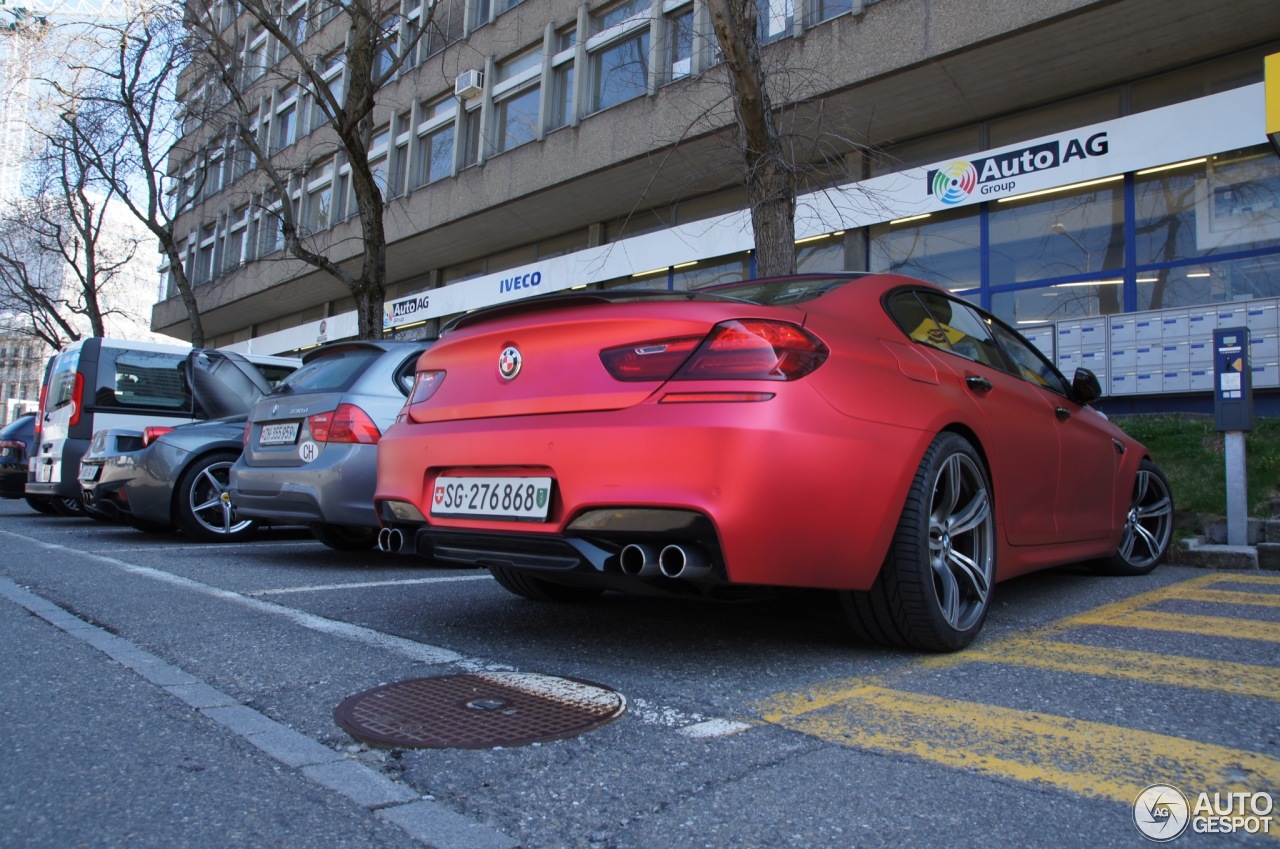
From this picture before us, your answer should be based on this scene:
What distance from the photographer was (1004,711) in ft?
8.01

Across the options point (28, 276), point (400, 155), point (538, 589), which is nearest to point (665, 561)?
point (538, 589)

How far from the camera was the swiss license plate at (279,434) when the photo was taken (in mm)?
5883

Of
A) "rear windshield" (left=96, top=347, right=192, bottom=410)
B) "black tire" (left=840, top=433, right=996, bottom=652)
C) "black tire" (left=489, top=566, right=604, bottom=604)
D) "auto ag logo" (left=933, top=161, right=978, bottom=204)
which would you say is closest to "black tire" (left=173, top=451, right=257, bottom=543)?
"rear windshield" (left=96, top=347, right=192, bottom=410)

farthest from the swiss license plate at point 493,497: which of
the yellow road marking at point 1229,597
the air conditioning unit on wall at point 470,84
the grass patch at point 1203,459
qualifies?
the air conditioning unit on wall at point 470,84

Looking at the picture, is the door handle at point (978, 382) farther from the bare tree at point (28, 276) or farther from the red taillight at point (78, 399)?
the bare tree at point (28, 276)

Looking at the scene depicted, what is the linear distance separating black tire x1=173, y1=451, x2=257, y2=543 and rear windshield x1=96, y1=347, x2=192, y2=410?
215 centimetres

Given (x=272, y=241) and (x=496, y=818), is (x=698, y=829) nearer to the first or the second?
(x=496, y=818)

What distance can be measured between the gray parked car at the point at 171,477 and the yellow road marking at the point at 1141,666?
6.53 meters

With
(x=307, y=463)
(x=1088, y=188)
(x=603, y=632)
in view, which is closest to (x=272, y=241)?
(x=1088, y=188)

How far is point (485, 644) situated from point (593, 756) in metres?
1.34

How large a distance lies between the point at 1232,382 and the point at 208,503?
27.1 feet

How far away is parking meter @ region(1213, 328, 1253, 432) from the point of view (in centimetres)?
698

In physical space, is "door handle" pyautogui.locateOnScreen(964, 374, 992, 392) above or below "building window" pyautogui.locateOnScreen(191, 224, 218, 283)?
below

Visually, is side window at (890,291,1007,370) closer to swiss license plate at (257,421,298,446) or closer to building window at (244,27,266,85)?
swiss license plate at (257,421,298,446)
